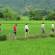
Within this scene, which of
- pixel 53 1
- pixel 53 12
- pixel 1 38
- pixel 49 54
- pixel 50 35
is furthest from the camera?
pixel 53 12

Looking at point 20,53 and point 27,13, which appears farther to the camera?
point 27,13

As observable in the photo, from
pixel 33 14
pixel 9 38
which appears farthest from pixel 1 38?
pixel 33 14

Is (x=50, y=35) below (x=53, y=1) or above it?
below

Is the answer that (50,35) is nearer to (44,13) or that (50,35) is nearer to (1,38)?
(1,38)

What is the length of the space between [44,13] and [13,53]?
257 ft

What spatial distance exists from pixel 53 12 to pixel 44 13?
10.8 ft

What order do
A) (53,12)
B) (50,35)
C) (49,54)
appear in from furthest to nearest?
(53,12)
(50,35)
(49,54)

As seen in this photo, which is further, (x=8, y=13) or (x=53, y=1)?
(x=8, y=13)

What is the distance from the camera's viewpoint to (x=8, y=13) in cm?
9575

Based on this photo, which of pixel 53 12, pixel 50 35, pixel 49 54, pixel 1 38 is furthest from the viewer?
pixel 53 12

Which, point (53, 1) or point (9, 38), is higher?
point (53, 1)

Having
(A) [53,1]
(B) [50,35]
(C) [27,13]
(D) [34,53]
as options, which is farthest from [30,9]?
(D) [34,53]

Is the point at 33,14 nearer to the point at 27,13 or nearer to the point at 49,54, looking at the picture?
the point at 27,13

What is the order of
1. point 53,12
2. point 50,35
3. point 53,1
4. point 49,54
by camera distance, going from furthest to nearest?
point 53,12, point 53,1, point 50,35, point 49,54
